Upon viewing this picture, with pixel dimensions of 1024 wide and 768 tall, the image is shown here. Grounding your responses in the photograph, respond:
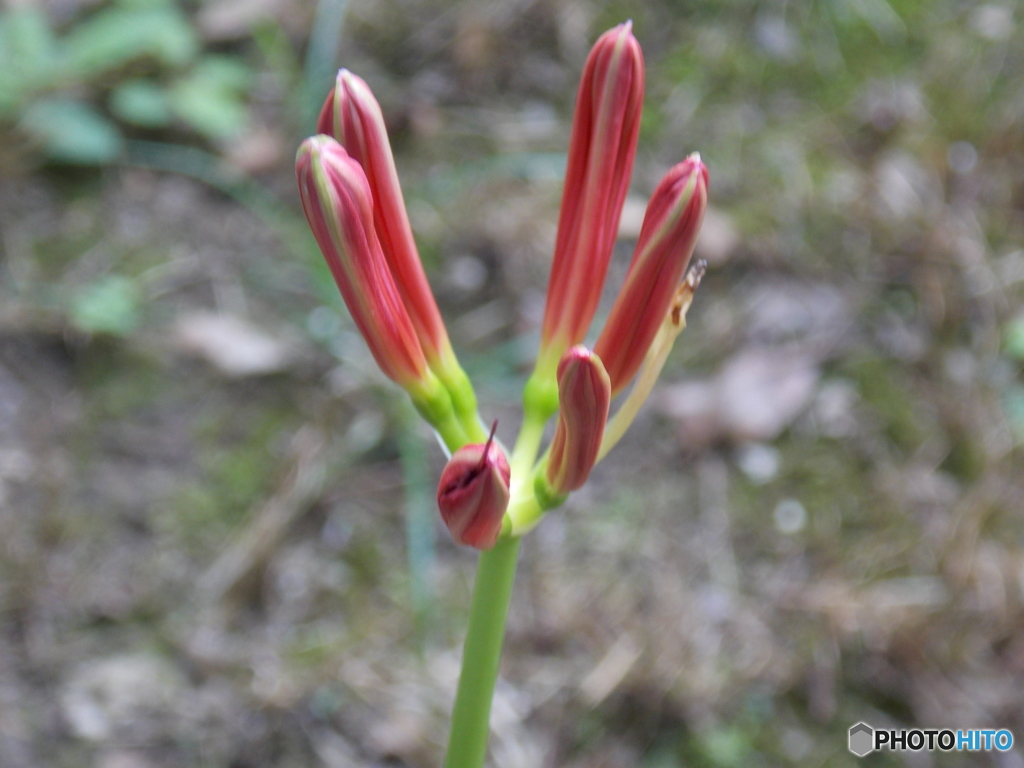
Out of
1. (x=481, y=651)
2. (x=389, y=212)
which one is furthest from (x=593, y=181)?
(x=481, y=651)

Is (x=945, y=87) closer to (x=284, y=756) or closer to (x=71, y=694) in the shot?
(x=284, y=756)

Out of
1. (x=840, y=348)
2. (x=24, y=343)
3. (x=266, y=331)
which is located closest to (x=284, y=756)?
(x=266, y=331)

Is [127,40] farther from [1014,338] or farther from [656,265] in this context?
[1014,338]

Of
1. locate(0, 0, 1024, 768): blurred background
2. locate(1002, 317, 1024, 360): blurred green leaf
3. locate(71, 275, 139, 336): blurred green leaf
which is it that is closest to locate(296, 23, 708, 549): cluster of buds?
locate(0, 0, 1024, 768): blurred background

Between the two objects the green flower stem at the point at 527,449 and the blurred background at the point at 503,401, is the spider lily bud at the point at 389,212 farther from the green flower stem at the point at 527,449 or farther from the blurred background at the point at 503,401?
the blurred background at the point at 503,401

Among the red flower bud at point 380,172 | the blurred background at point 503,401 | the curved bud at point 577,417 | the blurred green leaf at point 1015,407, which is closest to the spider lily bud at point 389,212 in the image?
the red flower bud at point 380,172

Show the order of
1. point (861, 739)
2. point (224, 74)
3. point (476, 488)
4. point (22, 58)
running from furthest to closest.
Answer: point (224, 74) → point (22, 58) → point (861, 739) → point (476, 488)
